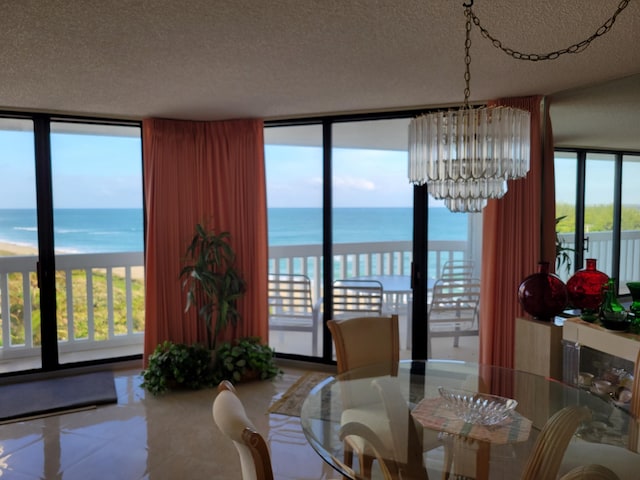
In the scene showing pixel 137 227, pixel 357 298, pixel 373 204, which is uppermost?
pixel 373 204

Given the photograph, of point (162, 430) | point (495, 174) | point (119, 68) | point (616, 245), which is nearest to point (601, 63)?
point (616, 245)

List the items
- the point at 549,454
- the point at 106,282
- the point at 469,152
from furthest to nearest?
the point at 106,282, the point at 469,152, the point at 549,454

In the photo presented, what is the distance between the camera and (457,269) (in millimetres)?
4309

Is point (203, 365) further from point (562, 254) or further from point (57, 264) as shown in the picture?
point (562, 254)

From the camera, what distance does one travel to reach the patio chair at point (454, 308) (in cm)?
402

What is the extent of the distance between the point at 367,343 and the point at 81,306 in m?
3.43

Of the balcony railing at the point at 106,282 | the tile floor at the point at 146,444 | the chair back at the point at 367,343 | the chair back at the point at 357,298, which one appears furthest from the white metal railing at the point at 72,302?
the chair back at the point at 367,343

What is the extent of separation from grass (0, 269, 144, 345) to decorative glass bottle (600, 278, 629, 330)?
4415 millimetres

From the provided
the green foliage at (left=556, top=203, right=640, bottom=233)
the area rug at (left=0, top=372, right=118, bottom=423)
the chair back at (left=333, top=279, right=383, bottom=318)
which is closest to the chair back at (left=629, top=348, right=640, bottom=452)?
the green foliage at (left=556, top=203, right=640, bottom=233)

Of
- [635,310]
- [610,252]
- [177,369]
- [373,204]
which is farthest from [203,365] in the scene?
[610,252]

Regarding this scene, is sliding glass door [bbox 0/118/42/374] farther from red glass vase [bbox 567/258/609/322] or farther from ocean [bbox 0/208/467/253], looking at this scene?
red glass vase [bbox 567/258/609/322]

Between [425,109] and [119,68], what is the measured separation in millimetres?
2315

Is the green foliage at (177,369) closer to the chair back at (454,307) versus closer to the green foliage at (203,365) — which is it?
the green foliage at (203,365)

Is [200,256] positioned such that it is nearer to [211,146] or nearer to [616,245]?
[211,146]
